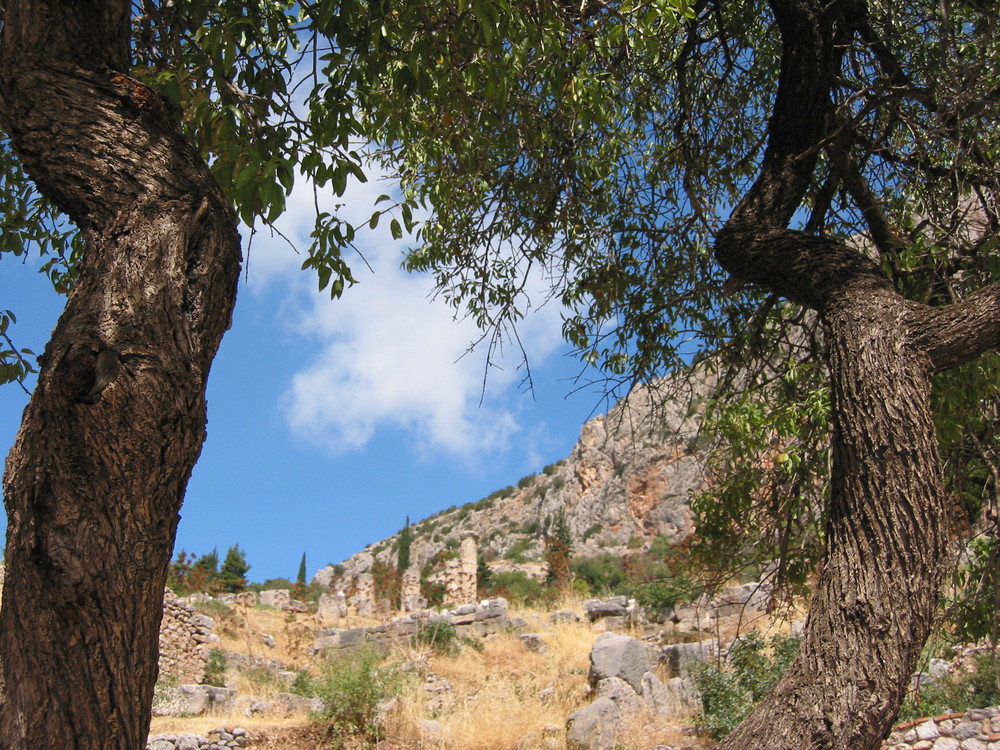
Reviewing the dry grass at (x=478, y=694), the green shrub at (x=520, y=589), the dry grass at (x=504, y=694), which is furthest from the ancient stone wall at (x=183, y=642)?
the green shrub at (x=520, y=589)

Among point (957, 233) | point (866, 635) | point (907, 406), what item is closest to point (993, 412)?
point (957, 233)

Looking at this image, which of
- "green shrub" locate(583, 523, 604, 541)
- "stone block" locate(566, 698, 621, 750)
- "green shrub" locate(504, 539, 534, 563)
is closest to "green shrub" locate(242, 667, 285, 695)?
"stone block" locate(566, 698, 621, 750)

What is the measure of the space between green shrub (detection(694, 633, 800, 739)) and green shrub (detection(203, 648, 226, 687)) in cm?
799

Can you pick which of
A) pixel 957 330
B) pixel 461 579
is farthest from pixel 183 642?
pixel 957 330

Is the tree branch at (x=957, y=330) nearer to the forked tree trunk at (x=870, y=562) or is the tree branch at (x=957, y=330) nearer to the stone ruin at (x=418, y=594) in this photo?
the forked tree trunk at (x=870, y=562)

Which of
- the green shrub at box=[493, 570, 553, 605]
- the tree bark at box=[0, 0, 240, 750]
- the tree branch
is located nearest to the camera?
the tree bark at box=[0, 0, 240, 750]

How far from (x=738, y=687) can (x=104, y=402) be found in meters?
9.09

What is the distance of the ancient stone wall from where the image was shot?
13766 millimetres

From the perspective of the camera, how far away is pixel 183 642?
14.5 meters

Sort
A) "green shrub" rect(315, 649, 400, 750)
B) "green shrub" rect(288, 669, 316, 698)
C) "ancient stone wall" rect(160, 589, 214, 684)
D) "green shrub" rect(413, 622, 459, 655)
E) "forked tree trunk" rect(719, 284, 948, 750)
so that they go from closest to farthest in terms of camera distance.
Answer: "forked tree trunk" rect(719, 284, 948, 750) < "green shrub" rect(315, 649, 400, 750) < "green shrub" rect(288, 669, 316, 698) < "ancient stone wall" rect(160, 589, 214, 684) < "green shrub" rect(413, 622, 459, 655)

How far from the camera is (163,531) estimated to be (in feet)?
6.25

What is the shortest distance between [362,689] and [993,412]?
736cm

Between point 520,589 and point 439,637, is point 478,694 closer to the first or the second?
point 439,637

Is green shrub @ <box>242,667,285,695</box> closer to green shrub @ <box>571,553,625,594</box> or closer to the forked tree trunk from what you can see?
green shrub @ <box>571,553,625,594</box>
